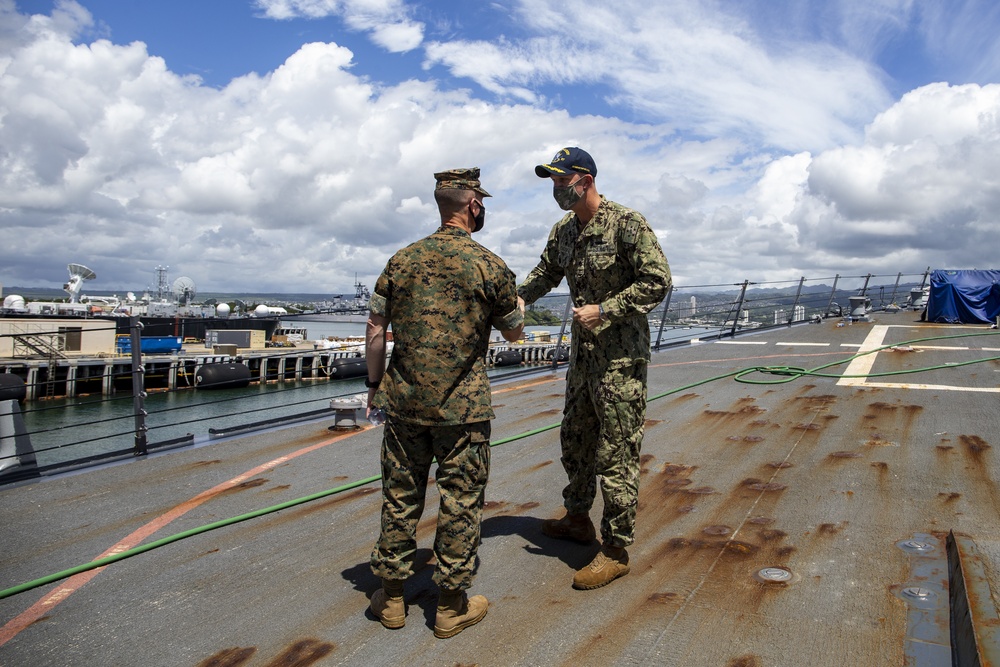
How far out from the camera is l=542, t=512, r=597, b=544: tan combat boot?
290cm

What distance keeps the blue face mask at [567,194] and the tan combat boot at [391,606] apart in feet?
5.11

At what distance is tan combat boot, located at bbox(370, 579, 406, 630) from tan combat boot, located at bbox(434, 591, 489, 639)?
0.12m

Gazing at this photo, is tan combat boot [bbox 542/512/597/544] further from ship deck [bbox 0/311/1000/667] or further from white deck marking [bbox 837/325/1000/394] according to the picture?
white deck marking [bbox 837/325/1000/394]

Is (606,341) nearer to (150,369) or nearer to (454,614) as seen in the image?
(454,614)

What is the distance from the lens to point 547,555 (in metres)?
2.80

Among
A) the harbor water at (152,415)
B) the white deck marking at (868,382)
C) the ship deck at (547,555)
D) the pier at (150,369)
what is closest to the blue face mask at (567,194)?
the ship deck at (547,555)

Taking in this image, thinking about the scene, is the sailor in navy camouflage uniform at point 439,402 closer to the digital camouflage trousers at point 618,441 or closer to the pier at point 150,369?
the digital camouflage trousers at point 618,441

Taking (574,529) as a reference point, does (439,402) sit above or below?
above

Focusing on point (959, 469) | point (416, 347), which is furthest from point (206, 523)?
point (959, 469)

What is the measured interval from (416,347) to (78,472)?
119 inches

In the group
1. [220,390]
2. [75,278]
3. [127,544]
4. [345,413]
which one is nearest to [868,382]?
[345,413]

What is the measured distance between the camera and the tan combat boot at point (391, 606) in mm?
2232

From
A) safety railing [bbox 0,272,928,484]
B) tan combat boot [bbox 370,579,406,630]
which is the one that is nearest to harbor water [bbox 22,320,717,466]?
safety railing [bbox 0,272,928,484]

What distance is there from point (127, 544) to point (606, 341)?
2.31 m
